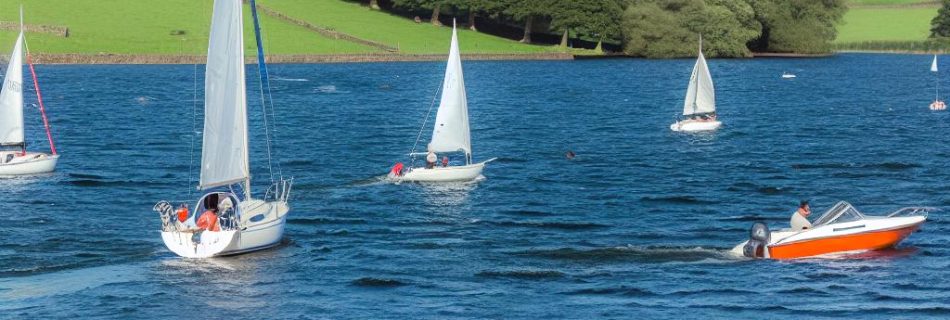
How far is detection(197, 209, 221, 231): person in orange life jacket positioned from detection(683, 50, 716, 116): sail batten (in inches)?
2563

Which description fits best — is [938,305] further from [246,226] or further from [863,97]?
[863,97]

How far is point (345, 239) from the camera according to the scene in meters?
56.3

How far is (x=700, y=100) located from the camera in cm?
11050

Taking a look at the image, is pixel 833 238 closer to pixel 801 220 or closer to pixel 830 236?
pixel 830 236

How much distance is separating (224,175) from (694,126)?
60114mm

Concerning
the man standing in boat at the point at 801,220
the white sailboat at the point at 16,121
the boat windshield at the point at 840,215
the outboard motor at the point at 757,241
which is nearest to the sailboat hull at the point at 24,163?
the white sailboat at the point at 16,121

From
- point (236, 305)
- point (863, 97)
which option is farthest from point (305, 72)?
point (236, 305)

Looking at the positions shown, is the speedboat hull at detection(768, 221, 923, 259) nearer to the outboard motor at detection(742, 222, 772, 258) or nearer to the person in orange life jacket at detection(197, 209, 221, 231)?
the outboard motor at detection(742, 222, 772, 258)

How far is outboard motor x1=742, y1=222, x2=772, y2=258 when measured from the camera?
1996 inches

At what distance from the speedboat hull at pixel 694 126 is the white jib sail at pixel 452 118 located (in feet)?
110

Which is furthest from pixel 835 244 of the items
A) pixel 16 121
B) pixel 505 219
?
pixel 16 121

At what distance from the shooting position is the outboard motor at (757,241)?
50.7m

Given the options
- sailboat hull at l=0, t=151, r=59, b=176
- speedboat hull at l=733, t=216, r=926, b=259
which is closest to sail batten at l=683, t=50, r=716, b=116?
sailboat hull at l=0, t=151, r=59, b=176

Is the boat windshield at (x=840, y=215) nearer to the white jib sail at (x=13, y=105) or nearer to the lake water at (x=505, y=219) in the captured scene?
the lake water at (x=505, y=219)
